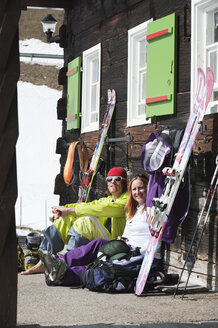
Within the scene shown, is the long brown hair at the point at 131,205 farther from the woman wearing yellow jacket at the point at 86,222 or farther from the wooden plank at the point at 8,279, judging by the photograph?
the wooden plank at the point at 8,279

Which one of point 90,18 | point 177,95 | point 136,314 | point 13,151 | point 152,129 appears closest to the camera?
point 13,151

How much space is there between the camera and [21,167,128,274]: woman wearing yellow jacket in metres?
7.29

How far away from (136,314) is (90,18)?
6597mm

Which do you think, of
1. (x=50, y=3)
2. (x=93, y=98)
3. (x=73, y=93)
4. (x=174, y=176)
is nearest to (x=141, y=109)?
(x=93, y=98)

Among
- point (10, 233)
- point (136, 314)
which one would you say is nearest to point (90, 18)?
point (136, 314)

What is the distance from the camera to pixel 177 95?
7348 mm

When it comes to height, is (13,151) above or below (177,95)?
below

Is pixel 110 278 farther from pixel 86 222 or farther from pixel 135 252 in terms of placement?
pixel 86 222

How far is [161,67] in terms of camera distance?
25.2 ft

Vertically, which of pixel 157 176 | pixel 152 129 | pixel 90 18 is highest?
pixel 90 18

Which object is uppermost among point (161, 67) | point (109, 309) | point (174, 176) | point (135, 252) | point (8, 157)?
point (161, 67)

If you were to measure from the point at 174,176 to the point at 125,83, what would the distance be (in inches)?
115

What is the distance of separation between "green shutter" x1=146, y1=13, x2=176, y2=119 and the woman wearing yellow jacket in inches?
36.2

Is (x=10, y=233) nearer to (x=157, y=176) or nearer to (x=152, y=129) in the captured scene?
(x=157, y=176)
